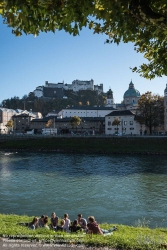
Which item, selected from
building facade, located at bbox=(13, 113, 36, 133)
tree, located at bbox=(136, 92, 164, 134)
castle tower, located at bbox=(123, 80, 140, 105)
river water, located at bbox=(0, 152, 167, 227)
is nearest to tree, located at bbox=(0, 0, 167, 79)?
river water, located at bbox=(0, 152, 167, 227)

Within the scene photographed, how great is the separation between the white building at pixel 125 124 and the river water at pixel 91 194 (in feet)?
181

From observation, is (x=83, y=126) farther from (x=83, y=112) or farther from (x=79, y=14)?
(x=79, y=14)

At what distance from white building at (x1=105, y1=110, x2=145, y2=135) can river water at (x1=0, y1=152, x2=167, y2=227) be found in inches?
2175

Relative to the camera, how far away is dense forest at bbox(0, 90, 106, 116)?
164 meters

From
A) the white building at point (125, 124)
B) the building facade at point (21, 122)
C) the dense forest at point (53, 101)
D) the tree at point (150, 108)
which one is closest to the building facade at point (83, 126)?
the white building at point (125, 124)

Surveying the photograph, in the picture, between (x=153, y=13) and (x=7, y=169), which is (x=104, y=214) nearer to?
(x=153, y=13)

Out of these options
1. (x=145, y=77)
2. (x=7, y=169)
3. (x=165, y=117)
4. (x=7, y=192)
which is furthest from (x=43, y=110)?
(x=145, y=77)

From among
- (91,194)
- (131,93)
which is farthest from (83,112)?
(91,194)

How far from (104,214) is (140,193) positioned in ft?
20.9

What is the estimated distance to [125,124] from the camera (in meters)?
90.4

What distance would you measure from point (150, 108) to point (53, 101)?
310 ft

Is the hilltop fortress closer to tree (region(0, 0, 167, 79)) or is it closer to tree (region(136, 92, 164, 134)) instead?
tree (region(136, 92, 164, 134))

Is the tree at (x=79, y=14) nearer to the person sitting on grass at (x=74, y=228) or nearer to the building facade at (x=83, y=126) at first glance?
the person sitting on grass at (x=74, y=228)

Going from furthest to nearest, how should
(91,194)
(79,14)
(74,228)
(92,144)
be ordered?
1. (92,144)
2. (91,194)
3. (74,228)
4. (79,14)
